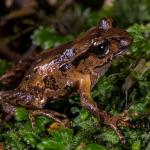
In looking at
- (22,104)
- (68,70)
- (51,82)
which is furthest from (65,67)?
(22,104)

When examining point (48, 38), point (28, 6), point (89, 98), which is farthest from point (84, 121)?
point (28, 6)

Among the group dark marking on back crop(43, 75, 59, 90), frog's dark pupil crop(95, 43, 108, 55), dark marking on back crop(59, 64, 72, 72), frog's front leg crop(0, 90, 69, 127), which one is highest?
frog's dark pupil crop(95, 43, 108, 55)

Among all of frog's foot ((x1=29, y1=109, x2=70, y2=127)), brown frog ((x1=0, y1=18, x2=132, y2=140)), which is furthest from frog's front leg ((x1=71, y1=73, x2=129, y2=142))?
frog's foot ((x1=29, y1=109, x2=70, y2=127))

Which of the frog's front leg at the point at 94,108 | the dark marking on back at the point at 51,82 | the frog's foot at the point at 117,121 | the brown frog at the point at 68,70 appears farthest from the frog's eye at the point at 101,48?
the frog's foot at the point at 117,121

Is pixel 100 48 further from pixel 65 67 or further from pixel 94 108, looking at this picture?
pixel 94 108

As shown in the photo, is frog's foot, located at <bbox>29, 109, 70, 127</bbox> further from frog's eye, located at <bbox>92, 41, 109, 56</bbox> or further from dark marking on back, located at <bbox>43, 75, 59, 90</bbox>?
frog's eye, located at <bbox>92, 41, 109, 56</bbox>

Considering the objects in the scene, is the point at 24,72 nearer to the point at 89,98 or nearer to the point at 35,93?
A: the point at 35,93

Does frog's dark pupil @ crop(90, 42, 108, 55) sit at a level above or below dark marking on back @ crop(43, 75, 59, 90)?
above
